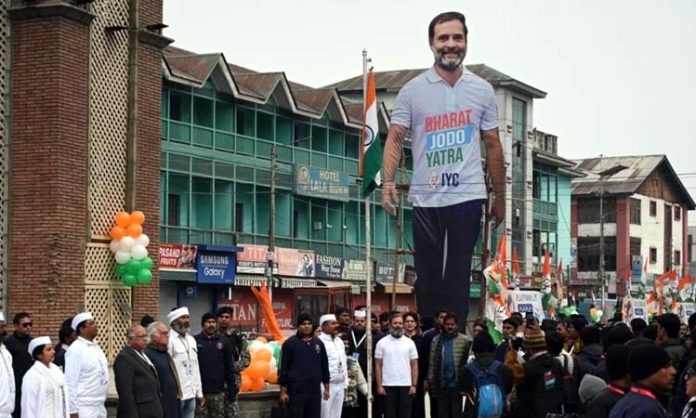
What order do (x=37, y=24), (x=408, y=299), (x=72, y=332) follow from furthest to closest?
(x=408, y=299)
(x=37, y=24)
(x=72, y=332)

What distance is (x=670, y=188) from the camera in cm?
9681

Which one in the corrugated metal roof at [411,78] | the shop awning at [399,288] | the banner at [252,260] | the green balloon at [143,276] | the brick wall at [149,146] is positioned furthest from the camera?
the corrugated metal roof at [411,78]

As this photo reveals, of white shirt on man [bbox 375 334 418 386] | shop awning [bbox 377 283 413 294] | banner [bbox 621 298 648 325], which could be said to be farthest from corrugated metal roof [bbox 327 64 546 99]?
white shirt on man [bbox 375 334 418 386]

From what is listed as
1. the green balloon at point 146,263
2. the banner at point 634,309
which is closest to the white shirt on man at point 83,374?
the green balloon at point 146,263

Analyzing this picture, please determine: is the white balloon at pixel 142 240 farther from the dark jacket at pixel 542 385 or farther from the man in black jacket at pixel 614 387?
the man in black jacket at pixel 614 387

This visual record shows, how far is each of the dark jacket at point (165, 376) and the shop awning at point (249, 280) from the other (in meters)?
32.7

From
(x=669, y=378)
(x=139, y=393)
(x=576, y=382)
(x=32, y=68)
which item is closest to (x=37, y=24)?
(x=32, y=68)

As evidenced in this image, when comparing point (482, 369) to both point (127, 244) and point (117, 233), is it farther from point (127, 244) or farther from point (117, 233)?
point (117, 233)

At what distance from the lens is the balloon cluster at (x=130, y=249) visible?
72.7 feet

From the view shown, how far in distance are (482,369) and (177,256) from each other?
1256 inches

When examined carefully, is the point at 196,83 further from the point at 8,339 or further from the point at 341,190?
the point at 8,339

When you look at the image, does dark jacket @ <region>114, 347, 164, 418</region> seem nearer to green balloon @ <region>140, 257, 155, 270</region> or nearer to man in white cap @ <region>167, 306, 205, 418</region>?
man in white cap @ <region>167, 306, 205, 418</region>

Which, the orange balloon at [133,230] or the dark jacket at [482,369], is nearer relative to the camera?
the dark jacket at [482,369]

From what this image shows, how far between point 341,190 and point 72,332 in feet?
133
